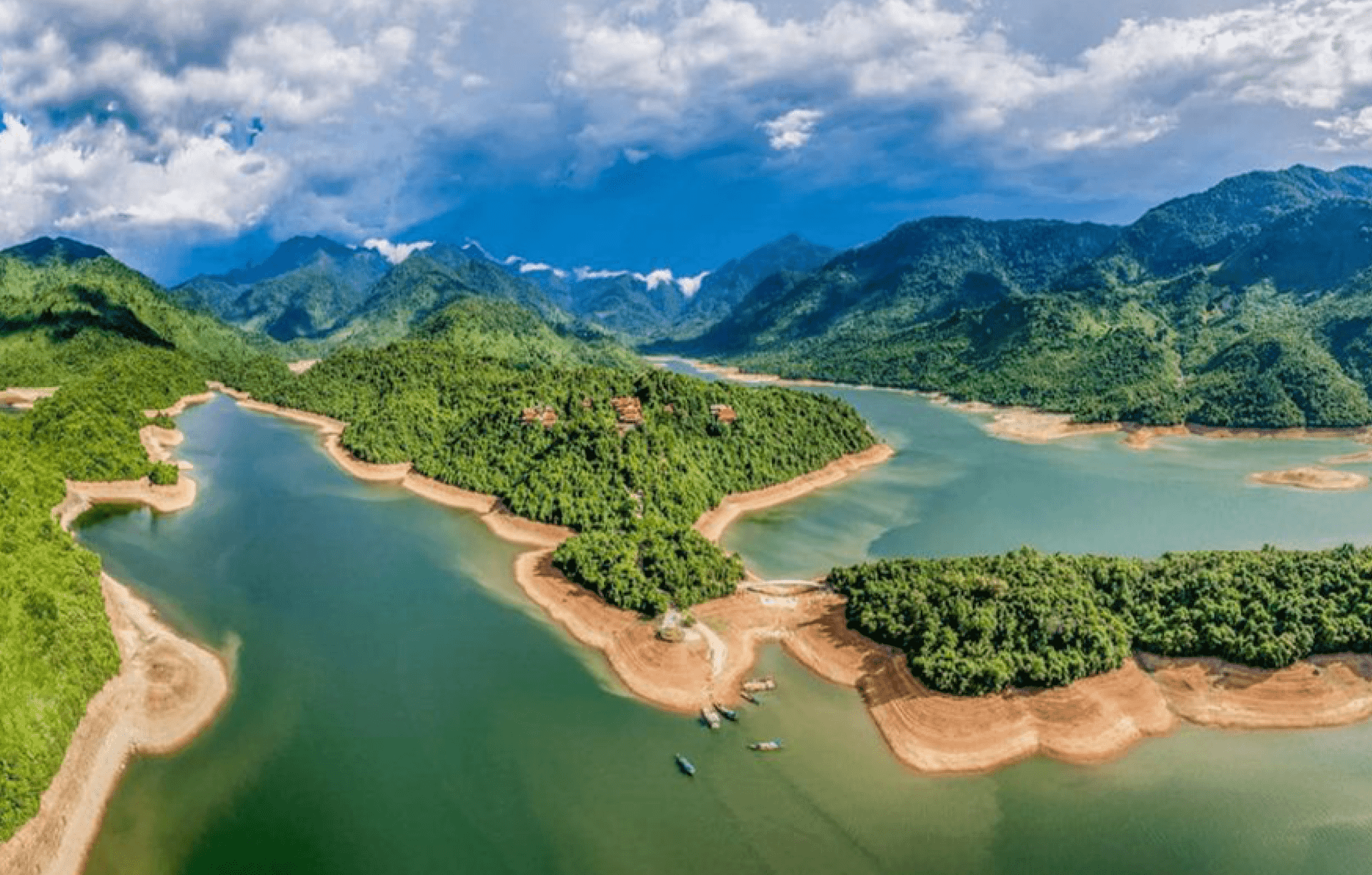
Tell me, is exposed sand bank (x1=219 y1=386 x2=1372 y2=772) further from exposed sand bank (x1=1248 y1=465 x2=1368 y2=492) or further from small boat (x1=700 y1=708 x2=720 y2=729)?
exposed sand bank (x1=1248 y1=465 x2=1368 y2=492)

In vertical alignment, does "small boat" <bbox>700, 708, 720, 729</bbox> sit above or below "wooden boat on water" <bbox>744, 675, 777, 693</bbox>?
below

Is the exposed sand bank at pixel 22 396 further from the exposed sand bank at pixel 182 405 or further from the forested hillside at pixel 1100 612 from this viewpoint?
the forested hillside at pixel 1100 612

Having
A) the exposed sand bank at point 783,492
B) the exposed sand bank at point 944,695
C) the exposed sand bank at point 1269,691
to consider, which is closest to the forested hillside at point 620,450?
the exposed sand bank at point 783,492

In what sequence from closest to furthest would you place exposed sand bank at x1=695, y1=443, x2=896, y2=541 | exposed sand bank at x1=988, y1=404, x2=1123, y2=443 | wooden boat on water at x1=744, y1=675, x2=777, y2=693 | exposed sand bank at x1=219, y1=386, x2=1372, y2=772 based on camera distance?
exposed sand bank at x1=219, y1=386, x2=1372, y2=772 < wooden boat on water at x1=744, y1=675, x2=777, y2=693 < exposed sand bank at x1=695, y1=443, x2=896, y2=541 < exposed sand bank at x1=988, y1=404, x2=1123, y2=443

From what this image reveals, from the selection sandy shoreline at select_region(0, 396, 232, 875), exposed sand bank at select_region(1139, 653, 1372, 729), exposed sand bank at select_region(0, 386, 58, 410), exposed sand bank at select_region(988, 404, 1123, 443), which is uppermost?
exposed sand bank at select_region(0, 386, 58, 410)

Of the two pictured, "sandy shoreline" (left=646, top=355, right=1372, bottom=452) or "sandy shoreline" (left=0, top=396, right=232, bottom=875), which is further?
"sandy shoreline" (left=646, top=355, right=1372, bottom=452)

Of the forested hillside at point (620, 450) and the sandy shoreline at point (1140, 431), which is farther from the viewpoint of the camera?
the sandy shoreline at point (1140, 431)

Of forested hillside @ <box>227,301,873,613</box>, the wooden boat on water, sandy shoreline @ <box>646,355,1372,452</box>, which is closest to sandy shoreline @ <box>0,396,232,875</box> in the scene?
forested hillside @ <box>227,301,873,613</box>
